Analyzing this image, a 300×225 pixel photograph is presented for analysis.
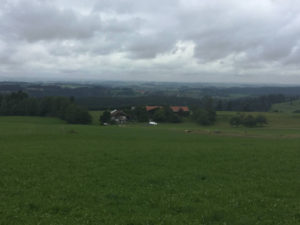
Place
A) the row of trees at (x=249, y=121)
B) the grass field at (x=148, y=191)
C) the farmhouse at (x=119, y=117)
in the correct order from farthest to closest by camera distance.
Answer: the farmhouse at (x=119, y=117) < the row of trees at (x=249, y=121) < the grass field at (x=148, y=191)

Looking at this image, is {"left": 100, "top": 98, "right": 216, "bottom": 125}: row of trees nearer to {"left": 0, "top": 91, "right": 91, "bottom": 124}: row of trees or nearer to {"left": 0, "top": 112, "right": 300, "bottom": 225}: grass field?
{"left": 0, "top": 91, "right": 91, "bottom": 124}: row of trees

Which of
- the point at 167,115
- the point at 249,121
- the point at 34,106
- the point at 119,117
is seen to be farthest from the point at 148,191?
the point at 34,106

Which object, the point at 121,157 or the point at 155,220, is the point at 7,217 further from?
the point at 121,157

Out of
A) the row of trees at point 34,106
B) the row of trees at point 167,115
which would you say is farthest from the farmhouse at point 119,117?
the row of trees at point 34,106

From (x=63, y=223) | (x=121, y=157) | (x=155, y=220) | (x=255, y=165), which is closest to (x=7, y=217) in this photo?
(x=63, y=223)

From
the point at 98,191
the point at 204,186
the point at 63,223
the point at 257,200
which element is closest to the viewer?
the point at 63,223

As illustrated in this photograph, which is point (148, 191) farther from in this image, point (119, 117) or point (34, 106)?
point (34, 106)

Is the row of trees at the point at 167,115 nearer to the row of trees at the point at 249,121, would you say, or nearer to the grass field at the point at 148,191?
the row of trees at the point at 249,121

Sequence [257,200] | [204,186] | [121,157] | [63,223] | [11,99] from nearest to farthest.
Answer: [63,223]
[257,200]
[204,186]
[121,157]
[11,99]

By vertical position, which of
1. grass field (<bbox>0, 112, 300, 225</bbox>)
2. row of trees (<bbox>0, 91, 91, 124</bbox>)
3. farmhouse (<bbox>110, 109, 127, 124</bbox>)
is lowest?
farmhouse (<bbox>110, 109, 127, 124</bbox>)

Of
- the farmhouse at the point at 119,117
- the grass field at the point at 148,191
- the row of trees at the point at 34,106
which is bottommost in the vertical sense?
the farmhouse at the point at 119,117

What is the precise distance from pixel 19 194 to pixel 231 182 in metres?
8.27

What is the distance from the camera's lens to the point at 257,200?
339 inches

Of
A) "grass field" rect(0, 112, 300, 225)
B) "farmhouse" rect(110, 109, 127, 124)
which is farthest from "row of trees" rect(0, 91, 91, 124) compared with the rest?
"grass field" rect(0, 112, 300, 225)
